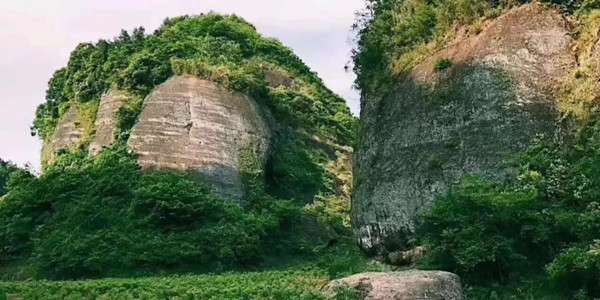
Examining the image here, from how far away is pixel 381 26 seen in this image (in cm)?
2247

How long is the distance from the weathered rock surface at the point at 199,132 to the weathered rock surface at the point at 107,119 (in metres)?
2.39

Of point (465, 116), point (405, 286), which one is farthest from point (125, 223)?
point (405, 286)

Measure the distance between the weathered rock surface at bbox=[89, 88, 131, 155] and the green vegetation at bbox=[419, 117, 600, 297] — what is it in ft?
79.4

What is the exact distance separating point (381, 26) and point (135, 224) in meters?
12.3

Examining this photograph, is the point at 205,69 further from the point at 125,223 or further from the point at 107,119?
the point at 125,223

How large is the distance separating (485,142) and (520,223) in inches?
132

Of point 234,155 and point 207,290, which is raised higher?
point 234,155

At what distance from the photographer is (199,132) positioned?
33906 millimetres

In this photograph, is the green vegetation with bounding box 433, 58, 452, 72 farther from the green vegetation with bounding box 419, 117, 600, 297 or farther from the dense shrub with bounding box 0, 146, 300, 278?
the dense shrub with bounding box 0, 146, 300, 278

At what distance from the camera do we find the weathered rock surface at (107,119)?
36531 millimetres

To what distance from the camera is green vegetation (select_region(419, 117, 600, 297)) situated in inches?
532

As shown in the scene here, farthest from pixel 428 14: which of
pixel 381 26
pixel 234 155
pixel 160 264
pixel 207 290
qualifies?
pixel 234 155

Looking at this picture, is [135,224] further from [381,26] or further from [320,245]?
[381,26]

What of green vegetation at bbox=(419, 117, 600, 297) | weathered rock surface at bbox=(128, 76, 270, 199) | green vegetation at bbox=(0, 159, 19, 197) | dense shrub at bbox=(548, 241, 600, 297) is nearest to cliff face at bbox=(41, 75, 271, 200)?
weathered rock surface at bbox=(128, 76, 270, 199)
